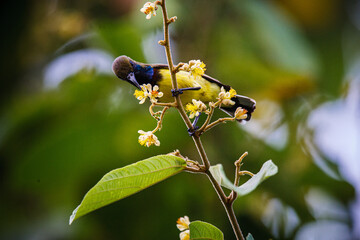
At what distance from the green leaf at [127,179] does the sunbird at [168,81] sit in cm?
61

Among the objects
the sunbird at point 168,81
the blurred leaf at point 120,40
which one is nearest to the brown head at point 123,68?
the sunbird at point 168,81

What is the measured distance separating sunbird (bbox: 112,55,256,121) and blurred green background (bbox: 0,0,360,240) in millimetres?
795

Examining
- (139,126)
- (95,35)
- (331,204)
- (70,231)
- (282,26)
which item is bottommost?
(331,204)

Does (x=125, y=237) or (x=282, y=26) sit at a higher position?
(x=282, y=26)

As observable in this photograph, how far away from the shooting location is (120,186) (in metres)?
1.08

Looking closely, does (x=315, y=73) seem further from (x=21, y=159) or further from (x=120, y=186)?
(x=120, y=186)

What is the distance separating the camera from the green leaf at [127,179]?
106 cm

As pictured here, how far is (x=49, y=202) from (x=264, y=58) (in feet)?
6.29

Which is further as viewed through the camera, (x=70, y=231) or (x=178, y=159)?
(x=70, y=231)

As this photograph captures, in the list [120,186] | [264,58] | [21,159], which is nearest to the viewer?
[120,186]

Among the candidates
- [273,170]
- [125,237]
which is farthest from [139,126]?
[273,170]

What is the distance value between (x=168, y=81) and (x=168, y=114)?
36.7 inches

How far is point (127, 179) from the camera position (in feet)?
3.55

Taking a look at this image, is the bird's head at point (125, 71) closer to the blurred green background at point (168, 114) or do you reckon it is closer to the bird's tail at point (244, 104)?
the bird's tail at point (244, 104)
